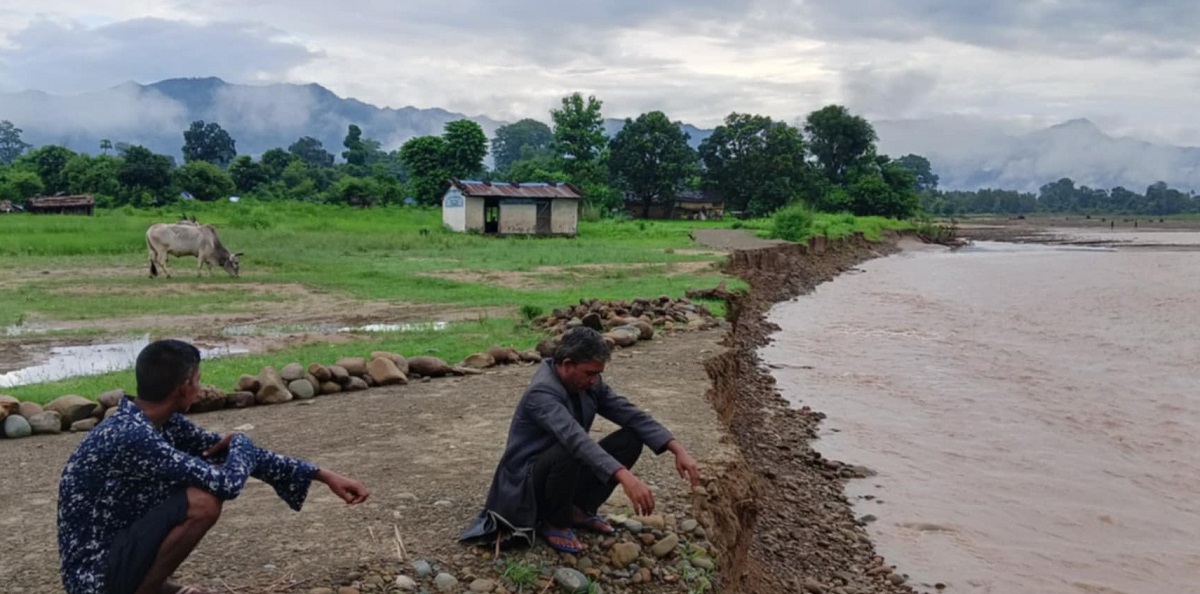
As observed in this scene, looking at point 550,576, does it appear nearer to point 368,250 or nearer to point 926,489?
point 926,489

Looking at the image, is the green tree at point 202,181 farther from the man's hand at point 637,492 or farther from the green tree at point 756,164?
the man's hand at point 637,492

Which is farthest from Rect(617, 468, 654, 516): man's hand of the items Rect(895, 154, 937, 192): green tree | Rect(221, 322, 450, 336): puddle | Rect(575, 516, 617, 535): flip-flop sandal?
Rect(895, 154, 937, 192): green tree

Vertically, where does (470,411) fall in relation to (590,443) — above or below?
below

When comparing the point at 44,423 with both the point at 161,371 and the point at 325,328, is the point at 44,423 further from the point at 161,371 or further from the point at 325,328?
the point at 325,328

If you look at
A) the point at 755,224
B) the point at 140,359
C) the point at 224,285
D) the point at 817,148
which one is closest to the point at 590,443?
the point at 140,359

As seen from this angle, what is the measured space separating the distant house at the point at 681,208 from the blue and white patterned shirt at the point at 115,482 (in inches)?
2360

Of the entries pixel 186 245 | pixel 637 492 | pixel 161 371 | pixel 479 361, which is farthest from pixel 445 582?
pixel 186 245

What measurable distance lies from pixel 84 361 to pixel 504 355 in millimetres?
5687

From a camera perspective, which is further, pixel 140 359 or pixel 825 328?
pixel 825 328

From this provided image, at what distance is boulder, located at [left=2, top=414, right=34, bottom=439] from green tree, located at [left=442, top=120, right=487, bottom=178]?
5202cm

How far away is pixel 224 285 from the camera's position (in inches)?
858

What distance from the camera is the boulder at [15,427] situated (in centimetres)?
804

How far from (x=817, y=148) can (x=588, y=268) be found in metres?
50.1

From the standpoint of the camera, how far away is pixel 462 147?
59000 mm
